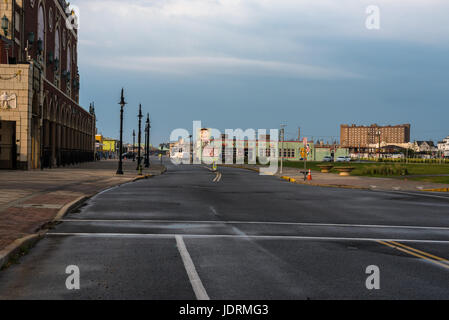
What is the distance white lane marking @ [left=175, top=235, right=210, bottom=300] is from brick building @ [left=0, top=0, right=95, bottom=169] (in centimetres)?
3387

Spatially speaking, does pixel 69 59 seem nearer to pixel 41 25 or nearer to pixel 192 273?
pixel 41 25

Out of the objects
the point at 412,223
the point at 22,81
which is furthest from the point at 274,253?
the point at 22,81

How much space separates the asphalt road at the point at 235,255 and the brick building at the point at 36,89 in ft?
89.6

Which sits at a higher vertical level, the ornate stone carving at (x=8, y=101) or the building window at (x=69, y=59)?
the building window at (x=69, y=59)

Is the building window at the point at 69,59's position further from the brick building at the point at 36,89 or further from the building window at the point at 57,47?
the building window at the point at 57,47

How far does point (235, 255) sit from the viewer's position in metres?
8.57

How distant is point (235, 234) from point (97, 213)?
5144 mm

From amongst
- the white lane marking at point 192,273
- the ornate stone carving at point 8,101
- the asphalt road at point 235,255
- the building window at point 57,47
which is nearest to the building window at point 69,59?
the building window at point 57,47

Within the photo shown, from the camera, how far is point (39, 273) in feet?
23.2

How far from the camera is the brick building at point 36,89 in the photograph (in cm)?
3922

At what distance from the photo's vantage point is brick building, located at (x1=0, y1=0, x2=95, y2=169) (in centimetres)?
3922

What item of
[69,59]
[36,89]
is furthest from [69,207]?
[69,59]

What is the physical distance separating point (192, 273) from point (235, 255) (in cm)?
159

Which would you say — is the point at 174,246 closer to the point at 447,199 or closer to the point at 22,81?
the point at 447,199
